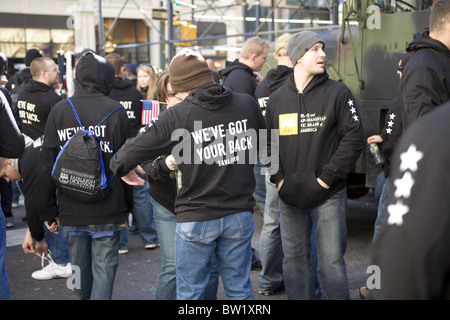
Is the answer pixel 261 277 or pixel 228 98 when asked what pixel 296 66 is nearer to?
pixel 228 98

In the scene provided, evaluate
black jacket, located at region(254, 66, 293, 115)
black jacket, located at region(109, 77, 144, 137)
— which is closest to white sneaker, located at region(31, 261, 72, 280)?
black jacket, located at region(109, 77, 144, 137)

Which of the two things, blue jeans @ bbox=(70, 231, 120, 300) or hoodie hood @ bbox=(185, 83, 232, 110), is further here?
blue jeans @ bbox=(70, 231, 120, 300)

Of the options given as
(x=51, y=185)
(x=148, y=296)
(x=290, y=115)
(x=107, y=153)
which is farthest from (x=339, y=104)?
(x=148, y=296)

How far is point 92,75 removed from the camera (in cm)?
413

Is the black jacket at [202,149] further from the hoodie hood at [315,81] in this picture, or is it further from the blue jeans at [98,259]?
the blue jeans at [98,259]

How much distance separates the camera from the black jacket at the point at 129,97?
6.53 meters

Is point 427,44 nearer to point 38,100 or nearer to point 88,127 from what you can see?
point 88,127

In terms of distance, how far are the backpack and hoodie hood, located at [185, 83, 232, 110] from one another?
928 mm

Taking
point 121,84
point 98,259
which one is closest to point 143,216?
point 121,84

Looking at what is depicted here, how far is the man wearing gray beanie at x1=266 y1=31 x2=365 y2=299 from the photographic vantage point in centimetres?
398

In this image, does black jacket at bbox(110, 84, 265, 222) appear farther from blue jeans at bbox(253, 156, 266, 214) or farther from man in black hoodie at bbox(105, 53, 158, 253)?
man in black hoodie at bbox(105, 53, 158, 253)

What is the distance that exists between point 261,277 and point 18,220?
14.8ft

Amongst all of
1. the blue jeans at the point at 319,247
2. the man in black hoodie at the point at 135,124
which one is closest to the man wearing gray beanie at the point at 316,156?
the blue jeans at the point at 319,247

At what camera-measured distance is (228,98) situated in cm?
338
